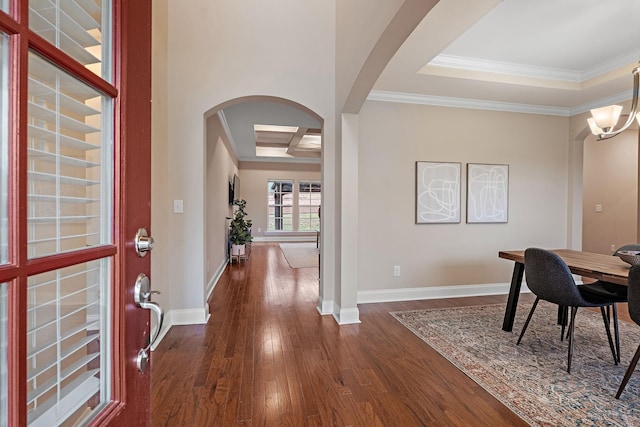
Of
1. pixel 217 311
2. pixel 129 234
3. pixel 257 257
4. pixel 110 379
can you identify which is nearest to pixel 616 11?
pixel 129 234

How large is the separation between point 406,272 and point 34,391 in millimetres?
3687

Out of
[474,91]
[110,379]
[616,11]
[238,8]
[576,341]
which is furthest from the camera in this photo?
[474,91]

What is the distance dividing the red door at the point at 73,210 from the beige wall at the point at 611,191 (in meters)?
7.42

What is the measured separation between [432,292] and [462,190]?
137 centimetres

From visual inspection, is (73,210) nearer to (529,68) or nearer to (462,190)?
(462,190)

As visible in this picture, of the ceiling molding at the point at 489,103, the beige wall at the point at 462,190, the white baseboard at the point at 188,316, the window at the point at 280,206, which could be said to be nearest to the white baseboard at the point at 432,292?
the beige wall at the point at 462,190

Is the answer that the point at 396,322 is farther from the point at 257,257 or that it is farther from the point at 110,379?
the point at 257,257

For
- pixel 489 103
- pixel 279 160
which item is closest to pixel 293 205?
pixel 279 160

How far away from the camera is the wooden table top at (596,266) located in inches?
77.5

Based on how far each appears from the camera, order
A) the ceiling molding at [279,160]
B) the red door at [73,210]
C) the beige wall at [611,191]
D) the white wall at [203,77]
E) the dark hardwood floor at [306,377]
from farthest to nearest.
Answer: the ceiling molding at [279,160] < the beige wall at [611,191] < the white wall at [203,77] < the dark hardwood floor at [306,377] < the red door at [73,210]

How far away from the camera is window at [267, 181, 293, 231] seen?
9508 mm

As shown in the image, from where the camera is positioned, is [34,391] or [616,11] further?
[616,11]

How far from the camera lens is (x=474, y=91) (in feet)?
11.8

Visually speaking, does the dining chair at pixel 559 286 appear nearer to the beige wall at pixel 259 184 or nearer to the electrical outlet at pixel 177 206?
the electrical outlet at pixel 177 206
